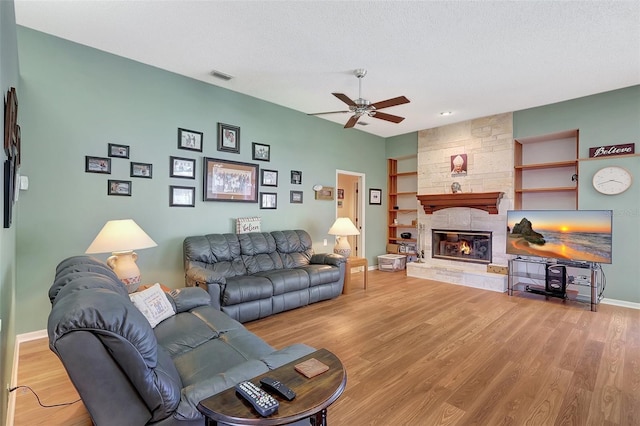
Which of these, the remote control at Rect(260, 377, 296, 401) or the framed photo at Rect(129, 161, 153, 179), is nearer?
the remote control at Rect(260, 377, 296, 401)

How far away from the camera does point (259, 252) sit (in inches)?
176

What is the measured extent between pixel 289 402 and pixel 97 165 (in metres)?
3.52

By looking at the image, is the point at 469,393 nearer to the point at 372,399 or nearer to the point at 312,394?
the point at 372,399

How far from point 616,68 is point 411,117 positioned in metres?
2.72

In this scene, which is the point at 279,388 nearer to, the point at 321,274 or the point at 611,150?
the point at 321,274

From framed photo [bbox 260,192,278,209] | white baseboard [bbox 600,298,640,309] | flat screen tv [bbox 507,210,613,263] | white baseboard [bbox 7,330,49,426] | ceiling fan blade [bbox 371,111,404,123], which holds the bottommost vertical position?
white baseboard [bbox 7,330,49,426]

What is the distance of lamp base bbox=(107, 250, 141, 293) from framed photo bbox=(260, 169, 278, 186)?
2320 mm

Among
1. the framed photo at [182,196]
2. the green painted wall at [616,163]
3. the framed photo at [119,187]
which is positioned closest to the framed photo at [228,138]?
the framed photo at [182,196]

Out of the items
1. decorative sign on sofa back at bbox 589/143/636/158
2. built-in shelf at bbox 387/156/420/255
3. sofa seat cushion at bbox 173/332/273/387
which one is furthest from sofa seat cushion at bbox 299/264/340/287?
decorative sign on sofa back at bbox 589/143/636/158

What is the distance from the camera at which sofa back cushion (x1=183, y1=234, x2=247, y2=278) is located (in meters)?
3.87

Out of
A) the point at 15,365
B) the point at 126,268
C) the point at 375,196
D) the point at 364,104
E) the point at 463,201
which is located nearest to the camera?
the point at 15,365

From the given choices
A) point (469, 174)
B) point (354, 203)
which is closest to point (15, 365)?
point (354, 203)

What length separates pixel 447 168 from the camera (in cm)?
618

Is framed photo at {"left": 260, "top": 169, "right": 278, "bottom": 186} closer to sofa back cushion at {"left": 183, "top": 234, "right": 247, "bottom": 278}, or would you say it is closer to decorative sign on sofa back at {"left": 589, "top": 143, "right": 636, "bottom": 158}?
sofa back cushion at {"left": 183, "top": 234, "right": 247, "bottom": 278}
